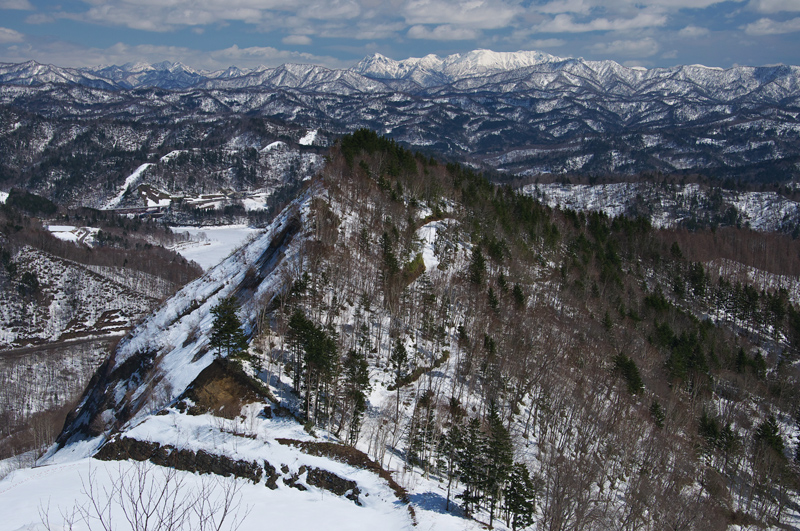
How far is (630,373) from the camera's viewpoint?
55.4 m

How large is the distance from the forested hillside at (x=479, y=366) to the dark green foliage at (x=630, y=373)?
29cm

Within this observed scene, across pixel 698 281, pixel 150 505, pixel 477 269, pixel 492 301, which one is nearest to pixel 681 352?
pixel 492 301

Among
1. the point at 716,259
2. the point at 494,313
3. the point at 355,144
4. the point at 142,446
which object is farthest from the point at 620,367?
the point at 716,259

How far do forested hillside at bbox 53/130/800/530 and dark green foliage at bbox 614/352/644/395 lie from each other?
0.29 metres

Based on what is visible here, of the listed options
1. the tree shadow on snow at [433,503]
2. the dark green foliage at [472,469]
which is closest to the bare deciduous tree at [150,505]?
the tree shadow on snow at [433,503]

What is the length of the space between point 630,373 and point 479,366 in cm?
1900

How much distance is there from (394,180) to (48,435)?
7133cm

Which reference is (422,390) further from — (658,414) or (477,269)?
(658,414)

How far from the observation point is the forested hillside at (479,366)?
38875 mm

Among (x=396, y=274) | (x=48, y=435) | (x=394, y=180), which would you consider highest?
(x=394, y=180)

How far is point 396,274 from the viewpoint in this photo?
196ft

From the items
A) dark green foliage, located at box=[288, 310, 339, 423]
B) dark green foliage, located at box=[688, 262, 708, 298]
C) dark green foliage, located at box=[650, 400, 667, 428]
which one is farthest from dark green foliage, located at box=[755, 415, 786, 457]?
dark green foliage, located at box=[688, 262, 708, 298]

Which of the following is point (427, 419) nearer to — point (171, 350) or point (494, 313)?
point (494, 313)

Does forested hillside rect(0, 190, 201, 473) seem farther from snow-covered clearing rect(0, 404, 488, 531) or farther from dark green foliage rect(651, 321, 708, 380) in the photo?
dark green foliage rect(651, 321, 708, 380)
